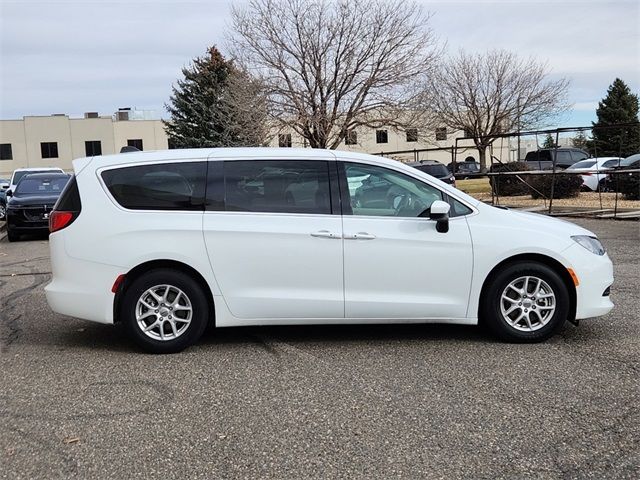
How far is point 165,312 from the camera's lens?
17.0 feet

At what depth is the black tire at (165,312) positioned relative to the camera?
16.9 ft

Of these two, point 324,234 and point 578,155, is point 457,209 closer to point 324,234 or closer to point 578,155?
point 324,234

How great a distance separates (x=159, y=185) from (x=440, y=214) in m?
2.35

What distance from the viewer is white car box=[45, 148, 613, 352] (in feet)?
17.0

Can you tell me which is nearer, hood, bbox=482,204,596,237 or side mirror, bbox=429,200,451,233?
side mirror, bbox=429,200,451,233

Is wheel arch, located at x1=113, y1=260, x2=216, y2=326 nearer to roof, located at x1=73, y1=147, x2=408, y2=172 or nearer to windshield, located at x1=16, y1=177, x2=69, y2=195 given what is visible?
roof, located at x1=73, y1=147, x2=408, y2=172

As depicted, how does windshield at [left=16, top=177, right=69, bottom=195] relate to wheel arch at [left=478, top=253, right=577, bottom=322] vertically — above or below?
above

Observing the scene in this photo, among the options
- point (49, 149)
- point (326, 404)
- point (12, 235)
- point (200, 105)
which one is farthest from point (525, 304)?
point (49, 149)

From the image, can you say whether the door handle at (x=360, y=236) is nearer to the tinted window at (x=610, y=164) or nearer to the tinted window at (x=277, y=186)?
the tinted window at (x=277, y=186)

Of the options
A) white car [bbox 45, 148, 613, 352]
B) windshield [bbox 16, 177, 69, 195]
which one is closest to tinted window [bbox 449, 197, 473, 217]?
white car [bbox 45, 148, 613, 352]

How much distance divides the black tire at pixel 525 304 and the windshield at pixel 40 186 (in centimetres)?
1278

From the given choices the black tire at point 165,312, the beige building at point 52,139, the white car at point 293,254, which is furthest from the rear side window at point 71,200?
the beige building at point 52,139

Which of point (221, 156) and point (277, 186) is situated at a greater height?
point (221, 156)

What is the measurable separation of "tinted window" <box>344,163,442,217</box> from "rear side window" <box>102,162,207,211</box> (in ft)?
4.19
